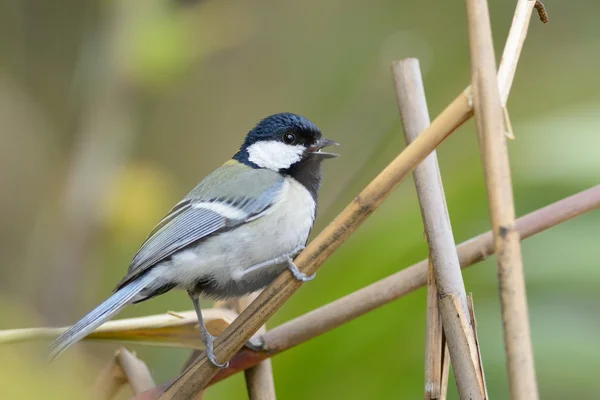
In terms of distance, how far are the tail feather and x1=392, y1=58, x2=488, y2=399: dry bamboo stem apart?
0.39 metres

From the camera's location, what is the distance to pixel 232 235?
3.48 feet

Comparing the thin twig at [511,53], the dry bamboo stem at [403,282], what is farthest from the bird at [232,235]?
the thin twig at [511,53]

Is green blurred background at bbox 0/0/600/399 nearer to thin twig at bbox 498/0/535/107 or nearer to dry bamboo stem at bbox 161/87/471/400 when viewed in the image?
dry bamboo stem at bbox 161/87/471/400

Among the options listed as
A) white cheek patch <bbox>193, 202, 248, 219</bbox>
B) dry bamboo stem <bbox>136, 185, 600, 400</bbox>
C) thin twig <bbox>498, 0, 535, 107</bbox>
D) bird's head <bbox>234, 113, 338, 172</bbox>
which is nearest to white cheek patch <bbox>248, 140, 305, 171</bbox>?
bird's head <bbox>234, 113, 338, 172</bbox>

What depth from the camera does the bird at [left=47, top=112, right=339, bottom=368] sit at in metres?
1.02

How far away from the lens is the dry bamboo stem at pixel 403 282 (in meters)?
0.77

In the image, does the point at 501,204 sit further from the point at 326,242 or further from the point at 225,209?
the point at 225,209

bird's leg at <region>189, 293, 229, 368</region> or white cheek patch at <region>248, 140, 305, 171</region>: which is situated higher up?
white cheek patch at <region>248, 140, 305, 171</region>

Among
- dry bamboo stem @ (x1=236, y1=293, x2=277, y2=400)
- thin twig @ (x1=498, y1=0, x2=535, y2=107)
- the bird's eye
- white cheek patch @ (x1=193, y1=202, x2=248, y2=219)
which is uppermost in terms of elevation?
the bird's eye

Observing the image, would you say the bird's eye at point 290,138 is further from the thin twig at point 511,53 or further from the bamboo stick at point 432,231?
the thin twig at point 511,53

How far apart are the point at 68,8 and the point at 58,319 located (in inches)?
43.6

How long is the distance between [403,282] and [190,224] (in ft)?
1.25

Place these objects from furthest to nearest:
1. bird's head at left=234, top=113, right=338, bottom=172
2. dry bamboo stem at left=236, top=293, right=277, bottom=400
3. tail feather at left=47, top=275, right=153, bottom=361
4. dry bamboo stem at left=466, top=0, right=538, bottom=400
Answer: bird's head at left=234, top=113, right=338, bottom=172, dry bamboo stem at left=236, top=293, right=277, bottom=400, tail feather at left=47, top=275, right=153, bottom=361, dry bamboo stem at left=466, top=0, right=538, bottom=400

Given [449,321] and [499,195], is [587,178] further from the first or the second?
[499,195]
